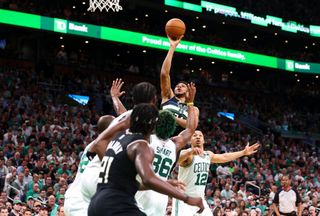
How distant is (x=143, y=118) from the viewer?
17.8 ft

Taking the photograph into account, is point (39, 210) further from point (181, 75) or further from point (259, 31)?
point (259, 31)

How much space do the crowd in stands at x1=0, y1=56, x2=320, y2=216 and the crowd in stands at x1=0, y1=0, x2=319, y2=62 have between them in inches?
109

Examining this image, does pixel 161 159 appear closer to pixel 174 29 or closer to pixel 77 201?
pixel 77 201

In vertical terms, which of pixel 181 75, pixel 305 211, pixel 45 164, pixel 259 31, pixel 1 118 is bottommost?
pixel 305 211

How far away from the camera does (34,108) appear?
2209cm

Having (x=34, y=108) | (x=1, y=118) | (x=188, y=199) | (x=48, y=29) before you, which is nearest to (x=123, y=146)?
(x=188, y=199)

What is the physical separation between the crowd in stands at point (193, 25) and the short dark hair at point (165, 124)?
2156cm

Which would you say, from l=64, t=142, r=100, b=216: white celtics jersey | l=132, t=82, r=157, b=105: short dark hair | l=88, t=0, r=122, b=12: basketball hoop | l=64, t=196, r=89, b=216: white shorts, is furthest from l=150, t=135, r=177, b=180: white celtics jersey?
l=88, t=0, r=122, b=12: basketball hoop

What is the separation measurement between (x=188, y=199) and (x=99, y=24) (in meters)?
25.8

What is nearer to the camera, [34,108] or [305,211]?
[305,211]

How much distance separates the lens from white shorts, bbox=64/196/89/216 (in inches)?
288

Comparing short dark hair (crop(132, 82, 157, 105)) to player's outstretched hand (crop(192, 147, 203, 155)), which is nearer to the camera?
short dark hair (crop(132, 82, 157, 105))

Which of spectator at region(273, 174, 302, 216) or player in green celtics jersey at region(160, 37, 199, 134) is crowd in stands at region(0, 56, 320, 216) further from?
player in green celtics jersey at region(160, 37, 199, 134)

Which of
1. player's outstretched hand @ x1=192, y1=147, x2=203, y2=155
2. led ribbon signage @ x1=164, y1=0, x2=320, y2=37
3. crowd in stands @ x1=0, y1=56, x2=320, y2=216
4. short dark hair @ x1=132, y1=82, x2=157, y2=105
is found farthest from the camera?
led ribbon signage @ x1=164, y1=0, x2=320, y2=37
